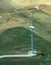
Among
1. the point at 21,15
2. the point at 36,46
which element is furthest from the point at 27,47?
the point at 21,15

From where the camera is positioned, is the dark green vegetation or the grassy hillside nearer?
the dark green vegetation

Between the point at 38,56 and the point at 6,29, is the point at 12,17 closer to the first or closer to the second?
the point at 6,29

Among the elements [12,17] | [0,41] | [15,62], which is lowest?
[15,62]

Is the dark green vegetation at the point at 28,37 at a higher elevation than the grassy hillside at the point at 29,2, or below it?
below

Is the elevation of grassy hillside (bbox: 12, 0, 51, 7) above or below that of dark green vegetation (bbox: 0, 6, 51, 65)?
above

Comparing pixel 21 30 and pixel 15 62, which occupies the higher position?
pixel 21 30

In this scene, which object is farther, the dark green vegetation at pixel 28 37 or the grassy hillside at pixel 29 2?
the grassy hillside at pixel 29 2

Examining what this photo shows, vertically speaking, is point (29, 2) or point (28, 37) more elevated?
point (29, 2)

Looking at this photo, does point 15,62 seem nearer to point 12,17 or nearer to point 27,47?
point 27,47
